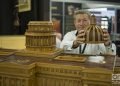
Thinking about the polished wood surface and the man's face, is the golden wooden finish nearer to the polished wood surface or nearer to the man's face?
the polished wood surface

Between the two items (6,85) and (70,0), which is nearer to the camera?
(6,85)

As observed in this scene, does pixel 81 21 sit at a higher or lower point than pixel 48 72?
higher

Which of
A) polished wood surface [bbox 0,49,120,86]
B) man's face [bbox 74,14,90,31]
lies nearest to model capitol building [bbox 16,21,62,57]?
polished wood surface [bbox 0,49,120,86]

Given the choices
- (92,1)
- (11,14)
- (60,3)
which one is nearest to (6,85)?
(11,14)

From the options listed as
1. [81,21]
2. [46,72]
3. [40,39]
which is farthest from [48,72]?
[81,21]

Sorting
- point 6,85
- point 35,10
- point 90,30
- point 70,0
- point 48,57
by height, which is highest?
point 70,0

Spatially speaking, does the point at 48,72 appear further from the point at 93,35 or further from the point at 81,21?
the point at 81,21

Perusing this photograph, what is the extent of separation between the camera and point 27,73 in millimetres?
1040

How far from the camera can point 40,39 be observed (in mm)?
1264

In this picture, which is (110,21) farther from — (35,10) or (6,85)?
(6,85)

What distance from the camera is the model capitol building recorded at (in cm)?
125

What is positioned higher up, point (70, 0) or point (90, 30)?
point (70, 0)

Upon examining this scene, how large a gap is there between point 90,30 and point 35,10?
1289 mm

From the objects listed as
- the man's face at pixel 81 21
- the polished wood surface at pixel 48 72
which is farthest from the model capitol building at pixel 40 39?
the man's face at pixel 81 21
